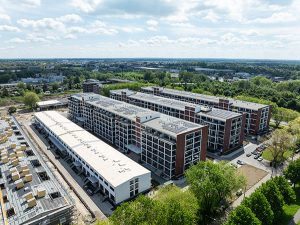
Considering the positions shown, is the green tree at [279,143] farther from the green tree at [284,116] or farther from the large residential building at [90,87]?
the large residential building at [90,87]

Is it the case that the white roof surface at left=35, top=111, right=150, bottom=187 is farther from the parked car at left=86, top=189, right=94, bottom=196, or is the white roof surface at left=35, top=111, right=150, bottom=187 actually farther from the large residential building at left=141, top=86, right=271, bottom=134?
the large residential building at left=141, top=86, right=271, bottom=134

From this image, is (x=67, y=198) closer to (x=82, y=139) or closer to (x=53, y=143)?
(x=82, y=139)

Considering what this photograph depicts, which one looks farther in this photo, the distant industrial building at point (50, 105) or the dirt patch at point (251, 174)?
the distant industrial building at point (50, 105)

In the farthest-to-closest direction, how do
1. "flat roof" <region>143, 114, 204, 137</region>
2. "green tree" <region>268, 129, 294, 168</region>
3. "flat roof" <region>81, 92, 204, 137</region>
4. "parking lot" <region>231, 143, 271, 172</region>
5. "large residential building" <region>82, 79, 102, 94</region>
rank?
"large residential building" <region>82, 79, 102, 94</region>, "parking lot" <region>231, 143, 271, 172</region>, "green tree" <region>268, 129, 294, 168</region>, "flat roof" <region>81, 92, 204, 137</region>, "flat roof" <region>143, 114, 204, 137</region>

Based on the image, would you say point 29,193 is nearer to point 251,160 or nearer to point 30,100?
point 251,160

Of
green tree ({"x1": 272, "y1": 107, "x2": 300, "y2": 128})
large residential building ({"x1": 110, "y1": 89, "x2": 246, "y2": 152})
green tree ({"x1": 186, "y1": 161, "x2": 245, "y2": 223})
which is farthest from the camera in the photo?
Result: green tree ({"x1": 272, "y1": 107, "x2": 300, "y2": 128})

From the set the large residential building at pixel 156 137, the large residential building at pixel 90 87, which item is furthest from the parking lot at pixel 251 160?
the large residential building at pixel 90 87

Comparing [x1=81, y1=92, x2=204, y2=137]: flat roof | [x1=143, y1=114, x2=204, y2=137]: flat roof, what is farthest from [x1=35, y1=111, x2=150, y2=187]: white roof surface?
[x1=81, y1=92, x2=204, y2=137]: flat roof
